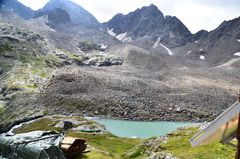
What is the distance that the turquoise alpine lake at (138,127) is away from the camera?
10731 centimetres

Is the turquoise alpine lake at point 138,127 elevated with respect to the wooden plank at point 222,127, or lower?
lower

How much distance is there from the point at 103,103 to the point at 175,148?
110182 mm

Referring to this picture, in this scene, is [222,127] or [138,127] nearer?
[222,127]

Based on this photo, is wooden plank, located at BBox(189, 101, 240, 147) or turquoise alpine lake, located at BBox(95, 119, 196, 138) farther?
turquoise alpine lake, located at BBox(95, 119, 196, 138)

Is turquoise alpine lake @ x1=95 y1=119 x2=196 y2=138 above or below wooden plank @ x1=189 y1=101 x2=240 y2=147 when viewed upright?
below

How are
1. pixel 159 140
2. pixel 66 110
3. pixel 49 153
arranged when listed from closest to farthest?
1. pixel 49 153
2. pixel 159 140
3. pixel 66 110

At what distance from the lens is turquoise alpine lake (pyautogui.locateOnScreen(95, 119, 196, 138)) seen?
10731 centimetres

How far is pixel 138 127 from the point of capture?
11975 cm

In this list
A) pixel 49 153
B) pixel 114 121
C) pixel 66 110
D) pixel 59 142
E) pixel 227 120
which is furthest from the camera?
pixel 66 110

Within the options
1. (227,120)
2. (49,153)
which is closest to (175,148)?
(49,153)

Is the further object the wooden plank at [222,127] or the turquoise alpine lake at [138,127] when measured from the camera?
the turquoise alpine lake at [138,127]

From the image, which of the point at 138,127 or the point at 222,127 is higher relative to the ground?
the point at 222,127

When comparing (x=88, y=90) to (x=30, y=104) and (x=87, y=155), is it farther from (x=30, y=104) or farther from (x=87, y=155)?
(x=87, y=155)

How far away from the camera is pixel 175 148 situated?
3544 cm
